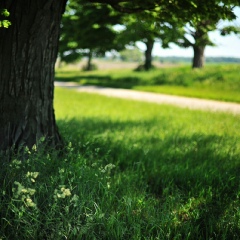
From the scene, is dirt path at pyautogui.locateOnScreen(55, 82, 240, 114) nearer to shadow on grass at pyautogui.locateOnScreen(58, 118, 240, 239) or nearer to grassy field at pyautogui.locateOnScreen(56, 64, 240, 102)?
grassy field at pyautogui.locateOnScreen(56, 64, 240, 102)

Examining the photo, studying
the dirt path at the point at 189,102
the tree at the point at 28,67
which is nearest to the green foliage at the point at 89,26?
the dirt path at the point at 189,102

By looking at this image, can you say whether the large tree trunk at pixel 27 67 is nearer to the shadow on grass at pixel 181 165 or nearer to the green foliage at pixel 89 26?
the shadow on grass at pixel 181 165

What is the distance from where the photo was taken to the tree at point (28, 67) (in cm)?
407

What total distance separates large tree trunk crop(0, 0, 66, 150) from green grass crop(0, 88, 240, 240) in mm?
442

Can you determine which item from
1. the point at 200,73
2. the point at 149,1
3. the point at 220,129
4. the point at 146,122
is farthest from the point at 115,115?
the point at 200,73

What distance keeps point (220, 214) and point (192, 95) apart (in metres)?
11.7

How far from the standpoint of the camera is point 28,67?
13.7 feet

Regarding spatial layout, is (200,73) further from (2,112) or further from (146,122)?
(2,112)

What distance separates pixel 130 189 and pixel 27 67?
2.01m

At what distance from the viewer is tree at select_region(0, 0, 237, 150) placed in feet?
13.3

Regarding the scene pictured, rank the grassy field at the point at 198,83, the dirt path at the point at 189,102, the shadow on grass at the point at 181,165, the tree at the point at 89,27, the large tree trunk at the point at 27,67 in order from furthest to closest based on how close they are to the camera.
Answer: the tree at the point at 89,27
the grassy field at the point at 198,83
the dirt path at the point at 189,102
the large tree trunk at the point at 27,67
the shadow on grass at the point at 181,165

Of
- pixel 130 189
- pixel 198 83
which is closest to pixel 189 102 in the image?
pixel 198 83

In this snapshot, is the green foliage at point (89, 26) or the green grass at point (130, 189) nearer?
the green grass at point (130, 189)

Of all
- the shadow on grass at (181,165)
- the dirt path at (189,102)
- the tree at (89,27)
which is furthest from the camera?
the tree at (89,27)
